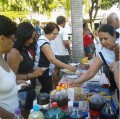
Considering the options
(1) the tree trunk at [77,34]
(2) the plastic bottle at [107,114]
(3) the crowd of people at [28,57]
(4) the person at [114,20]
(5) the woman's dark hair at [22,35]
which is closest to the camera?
(2) the plastic bottle at [107,114]

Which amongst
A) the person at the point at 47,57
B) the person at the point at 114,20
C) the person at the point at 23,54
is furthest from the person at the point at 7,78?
the person at the point at 114,20

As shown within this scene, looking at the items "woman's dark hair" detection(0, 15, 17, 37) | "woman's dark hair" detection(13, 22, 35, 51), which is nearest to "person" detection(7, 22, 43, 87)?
"woman's dark hair" detection(13, 22, 35, 51)

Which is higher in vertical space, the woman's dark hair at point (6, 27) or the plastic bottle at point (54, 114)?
the woman's dark hair at point (6, 27)

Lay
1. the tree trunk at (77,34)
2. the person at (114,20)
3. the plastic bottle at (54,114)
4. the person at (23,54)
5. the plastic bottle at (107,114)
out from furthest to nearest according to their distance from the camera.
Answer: the tree trunk at (77,34) < the person at (114,20) < the person at (23,54) < the plastic bottle at (107,114) < the plastic bottle at (54,114)

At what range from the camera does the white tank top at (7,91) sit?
2.19 metres

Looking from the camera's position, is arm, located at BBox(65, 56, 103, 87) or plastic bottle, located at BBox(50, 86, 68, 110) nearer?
plastic bottle, located at BBox(50, 86, 68, 110)

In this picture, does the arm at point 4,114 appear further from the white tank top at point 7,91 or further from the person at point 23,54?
the person at point 23,54

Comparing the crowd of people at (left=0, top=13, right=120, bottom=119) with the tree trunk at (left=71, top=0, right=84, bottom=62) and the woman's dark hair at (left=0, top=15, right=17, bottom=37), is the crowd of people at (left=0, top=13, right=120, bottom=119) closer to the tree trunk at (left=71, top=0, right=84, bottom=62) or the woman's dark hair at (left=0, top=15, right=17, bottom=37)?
the woman's dark hair at (left=0, top=15, right=17, bottom=37)

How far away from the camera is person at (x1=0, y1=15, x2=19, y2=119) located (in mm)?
2141

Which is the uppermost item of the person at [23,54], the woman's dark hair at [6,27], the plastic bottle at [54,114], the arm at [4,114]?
the woman's dark hair at [6,27]

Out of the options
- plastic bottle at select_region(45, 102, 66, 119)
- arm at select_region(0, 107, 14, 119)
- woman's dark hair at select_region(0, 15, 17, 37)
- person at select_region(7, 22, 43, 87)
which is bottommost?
arm at select_region(0, 107, 14, 119)

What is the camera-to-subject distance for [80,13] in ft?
20.8

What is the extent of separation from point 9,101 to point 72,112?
0.60 m

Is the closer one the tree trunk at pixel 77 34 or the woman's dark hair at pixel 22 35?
the woman's dark hair at pixel 22 35
